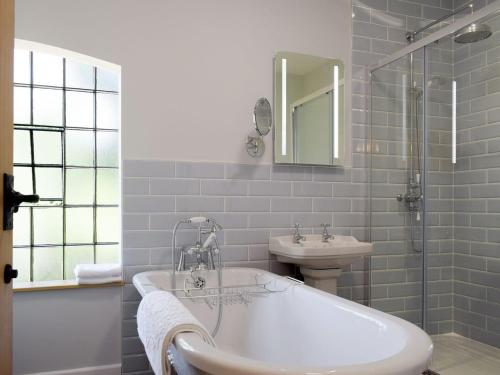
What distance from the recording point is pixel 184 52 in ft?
8.79

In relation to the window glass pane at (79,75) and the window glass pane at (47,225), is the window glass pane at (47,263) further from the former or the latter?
the window glass pane at (79,75)

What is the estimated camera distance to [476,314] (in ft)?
9.47

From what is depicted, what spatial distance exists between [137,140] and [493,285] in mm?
2460

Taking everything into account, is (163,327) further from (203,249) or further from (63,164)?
(63,164)

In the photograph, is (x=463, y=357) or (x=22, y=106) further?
(x=22, y=106)

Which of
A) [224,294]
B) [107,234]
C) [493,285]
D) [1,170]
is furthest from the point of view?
[107,234]

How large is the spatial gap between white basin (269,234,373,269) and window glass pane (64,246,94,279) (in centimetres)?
126

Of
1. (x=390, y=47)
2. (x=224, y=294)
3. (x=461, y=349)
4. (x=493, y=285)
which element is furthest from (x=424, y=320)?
(x=390, y=47)

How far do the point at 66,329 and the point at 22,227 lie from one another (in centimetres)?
84

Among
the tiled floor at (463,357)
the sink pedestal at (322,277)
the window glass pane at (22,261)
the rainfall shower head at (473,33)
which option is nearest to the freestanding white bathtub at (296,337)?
the sink pedestal at (322,277)

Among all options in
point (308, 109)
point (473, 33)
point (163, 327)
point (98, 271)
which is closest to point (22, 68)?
point (98, 271)

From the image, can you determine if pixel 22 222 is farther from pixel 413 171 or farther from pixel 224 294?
pixel 413 171

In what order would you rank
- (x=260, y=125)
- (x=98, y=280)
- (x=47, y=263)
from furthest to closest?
(x=47, y=263) → (x=260, y=125) → (x=98, y=280)

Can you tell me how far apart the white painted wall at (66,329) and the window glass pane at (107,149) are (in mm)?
956
